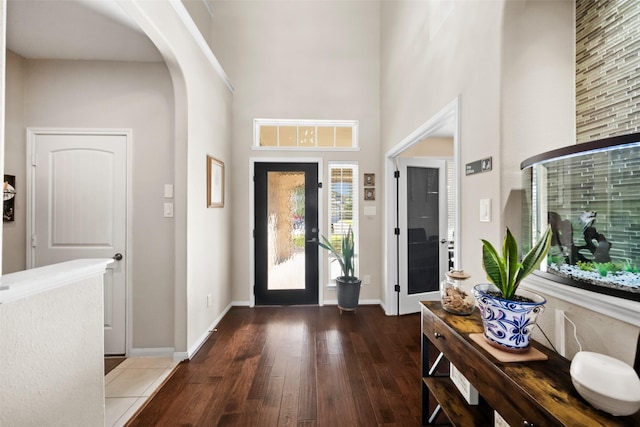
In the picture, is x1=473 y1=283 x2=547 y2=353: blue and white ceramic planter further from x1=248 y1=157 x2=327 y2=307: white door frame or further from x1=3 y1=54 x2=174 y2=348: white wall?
x1=248 y1=157 x2=327 y2=307: white door frame

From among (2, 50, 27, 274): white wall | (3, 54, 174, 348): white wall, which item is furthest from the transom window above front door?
(2, 50, 27, 274): white wall

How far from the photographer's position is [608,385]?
2.30ft

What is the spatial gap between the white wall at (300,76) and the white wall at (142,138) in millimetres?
1230

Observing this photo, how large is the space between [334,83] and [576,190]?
334 centimetres

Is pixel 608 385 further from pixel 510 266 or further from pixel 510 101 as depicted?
pixel 510 101

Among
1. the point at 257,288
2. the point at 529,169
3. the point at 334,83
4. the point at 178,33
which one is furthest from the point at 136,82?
the point at 529,169

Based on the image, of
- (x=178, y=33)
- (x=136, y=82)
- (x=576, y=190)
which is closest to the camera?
(x=576, y=190)

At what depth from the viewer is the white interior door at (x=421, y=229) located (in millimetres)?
3355

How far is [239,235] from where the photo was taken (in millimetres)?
3654

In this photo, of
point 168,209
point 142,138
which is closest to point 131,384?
point 168,209

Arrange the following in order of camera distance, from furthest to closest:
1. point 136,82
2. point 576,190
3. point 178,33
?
point 136,82 → point 178,33 → point 576,190

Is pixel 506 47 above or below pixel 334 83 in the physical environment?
below

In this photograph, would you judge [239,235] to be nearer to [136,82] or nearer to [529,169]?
[136,82]

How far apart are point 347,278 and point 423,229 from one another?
1.15 meters
